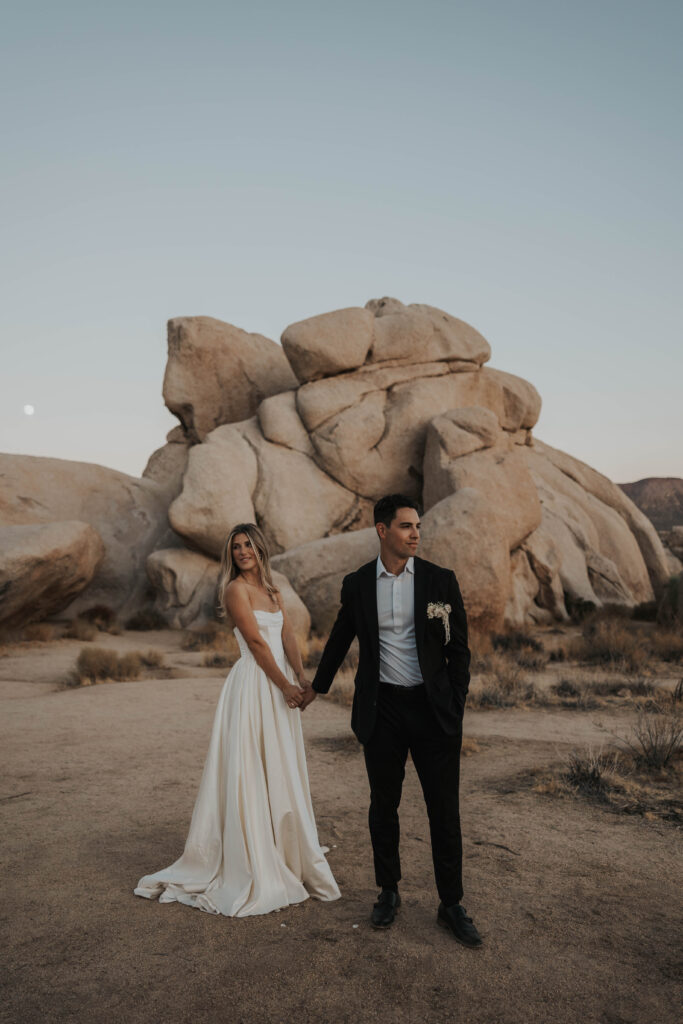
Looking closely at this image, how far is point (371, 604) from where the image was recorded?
392 centimetres

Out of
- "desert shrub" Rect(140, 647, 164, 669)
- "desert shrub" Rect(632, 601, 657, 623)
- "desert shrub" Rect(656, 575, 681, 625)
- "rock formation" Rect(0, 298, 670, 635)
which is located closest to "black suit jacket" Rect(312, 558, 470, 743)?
"desert shrub" Rect(140, 647, 164, 669)

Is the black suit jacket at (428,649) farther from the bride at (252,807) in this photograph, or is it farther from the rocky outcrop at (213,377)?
the rocky outcrop at (213,377)

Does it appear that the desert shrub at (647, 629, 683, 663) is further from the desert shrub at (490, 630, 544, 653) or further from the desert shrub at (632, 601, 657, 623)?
the desert shrub at (632, 601, 657, 623)

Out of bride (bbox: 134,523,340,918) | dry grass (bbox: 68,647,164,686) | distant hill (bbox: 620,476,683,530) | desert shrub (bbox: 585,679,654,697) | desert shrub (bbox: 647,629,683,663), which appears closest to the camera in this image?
bride (bbox: 134,523,340,918)

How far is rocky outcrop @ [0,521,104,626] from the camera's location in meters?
14.2

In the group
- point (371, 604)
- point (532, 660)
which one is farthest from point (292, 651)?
point (532, 660)

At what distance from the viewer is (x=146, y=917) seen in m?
3.95

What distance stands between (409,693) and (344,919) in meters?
1.18

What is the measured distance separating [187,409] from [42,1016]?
1961 centimetres

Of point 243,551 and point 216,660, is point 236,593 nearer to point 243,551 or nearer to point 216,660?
point 243,551

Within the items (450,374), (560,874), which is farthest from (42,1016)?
(450,374)

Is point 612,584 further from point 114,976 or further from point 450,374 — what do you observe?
point 114,976

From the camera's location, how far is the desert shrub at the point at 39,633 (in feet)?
49.9

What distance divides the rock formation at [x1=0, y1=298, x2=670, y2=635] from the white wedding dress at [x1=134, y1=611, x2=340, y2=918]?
10.1 m
